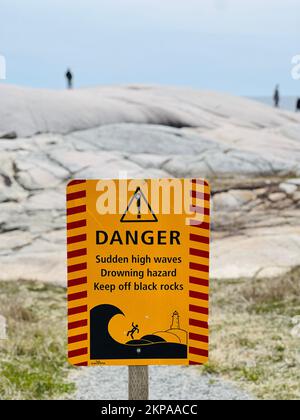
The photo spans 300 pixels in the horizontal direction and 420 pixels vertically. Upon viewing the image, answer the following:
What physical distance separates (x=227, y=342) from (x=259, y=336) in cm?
59

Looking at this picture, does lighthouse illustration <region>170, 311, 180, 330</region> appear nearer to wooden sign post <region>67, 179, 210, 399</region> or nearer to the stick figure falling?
wooden sign post <region>67, 179, 210, 399</region>

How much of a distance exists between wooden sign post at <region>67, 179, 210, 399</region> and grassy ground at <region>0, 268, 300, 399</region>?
3.06m

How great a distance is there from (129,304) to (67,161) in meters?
19.0

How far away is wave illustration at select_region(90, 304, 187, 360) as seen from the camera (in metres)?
3.99

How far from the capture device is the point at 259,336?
912 centimetres

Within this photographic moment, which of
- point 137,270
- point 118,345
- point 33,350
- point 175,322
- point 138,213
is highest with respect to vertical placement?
point 138,213

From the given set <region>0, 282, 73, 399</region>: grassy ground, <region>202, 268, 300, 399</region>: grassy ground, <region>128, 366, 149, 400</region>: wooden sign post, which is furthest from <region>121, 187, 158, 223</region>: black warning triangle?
<region>202, 268, 300, 399</region>: grassy ground

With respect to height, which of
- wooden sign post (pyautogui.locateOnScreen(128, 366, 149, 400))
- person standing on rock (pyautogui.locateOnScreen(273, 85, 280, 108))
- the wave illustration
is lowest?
wooden sign post (pyautogui.locateOnScreen(128, 366, 149, 400))

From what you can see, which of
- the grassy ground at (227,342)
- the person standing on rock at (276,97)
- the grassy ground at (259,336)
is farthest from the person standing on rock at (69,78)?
the grassy ground at (259,336)

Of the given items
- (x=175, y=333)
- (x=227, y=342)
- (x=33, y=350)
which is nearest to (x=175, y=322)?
(x=175, y=333)

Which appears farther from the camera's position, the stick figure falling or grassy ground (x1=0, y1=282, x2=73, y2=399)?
grassy ground (x1=0, y1=282, x2=73, y2=399)

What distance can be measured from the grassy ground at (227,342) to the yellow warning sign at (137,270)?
3.07 meters

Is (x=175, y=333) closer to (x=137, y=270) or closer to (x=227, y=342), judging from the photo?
(x=137, y=270)

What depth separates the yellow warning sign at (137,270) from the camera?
397 cm
